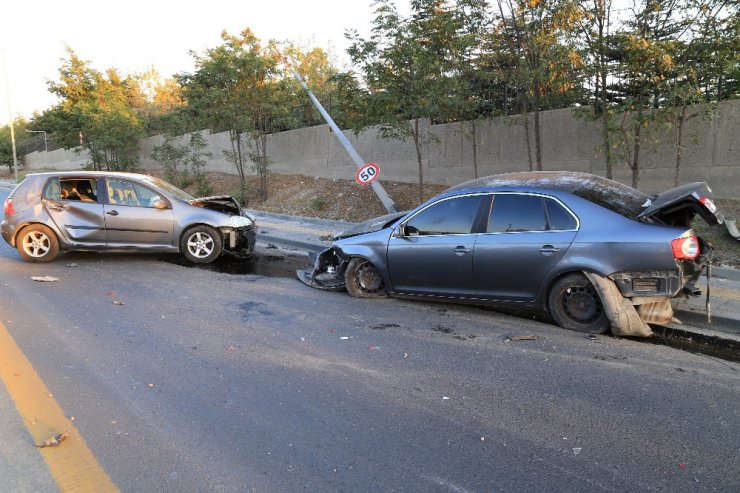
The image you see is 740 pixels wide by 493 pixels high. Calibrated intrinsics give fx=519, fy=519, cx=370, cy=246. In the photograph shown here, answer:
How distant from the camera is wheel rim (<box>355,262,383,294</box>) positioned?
661 cm

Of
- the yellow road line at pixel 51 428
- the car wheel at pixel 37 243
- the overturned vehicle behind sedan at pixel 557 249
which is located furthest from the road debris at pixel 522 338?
the car wheel at pixel 37 243

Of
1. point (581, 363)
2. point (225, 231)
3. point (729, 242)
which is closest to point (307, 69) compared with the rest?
point (225, 231)

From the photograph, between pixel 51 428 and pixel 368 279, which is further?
pixel 368 279

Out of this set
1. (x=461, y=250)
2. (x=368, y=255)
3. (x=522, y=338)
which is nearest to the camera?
(x=522, y=338)

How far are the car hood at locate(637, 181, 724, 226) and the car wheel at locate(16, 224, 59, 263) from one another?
8.84 m

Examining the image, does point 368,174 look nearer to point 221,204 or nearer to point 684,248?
point 221,204

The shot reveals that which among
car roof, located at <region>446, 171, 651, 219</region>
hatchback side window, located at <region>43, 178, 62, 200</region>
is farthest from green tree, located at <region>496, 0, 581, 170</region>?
hatchback side window, located at <region>43, 178, 62, 200</region>

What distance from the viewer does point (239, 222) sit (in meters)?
9.16

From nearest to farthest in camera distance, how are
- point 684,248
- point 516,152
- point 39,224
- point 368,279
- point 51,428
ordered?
point 51,428
point 684,248
point 368,279
point 39,224
point 516,152

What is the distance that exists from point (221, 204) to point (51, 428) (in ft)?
21.9

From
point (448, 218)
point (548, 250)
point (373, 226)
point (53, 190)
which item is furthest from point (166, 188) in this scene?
point (548, 250)

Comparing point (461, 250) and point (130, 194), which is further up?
point (130, 194)

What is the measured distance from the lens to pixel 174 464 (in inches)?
118

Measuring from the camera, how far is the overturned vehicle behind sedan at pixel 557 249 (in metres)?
4.82
